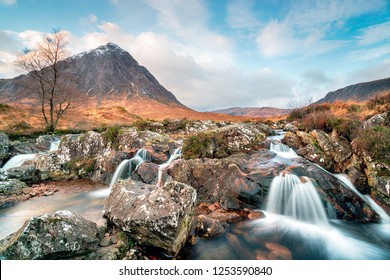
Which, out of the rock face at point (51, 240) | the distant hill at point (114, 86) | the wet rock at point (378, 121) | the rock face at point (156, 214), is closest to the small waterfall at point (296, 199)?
the rock face at point (156, 214)

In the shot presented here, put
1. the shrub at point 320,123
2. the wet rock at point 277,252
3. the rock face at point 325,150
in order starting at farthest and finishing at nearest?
the shrub at point 320,123, the rock face at point 325,150, the wet rock at point 277,252

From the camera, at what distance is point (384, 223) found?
24.7ft

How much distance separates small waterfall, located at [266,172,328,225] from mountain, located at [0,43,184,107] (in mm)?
127437

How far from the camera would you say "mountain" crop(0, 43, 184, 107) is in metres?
132

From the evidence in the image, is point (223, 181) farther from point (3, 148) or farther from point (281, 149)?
point (3, 148)

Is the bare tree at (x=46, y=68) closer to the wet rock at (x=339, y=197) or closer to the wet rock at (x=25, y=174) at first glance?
the wet rock at (x=25, y=174)

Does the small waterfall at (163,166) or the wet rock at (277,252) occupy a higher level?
the small waterfall at (163,166)

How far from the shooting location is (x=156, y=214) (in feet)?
16.8

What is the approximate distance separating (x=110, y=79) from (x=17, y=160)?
157m

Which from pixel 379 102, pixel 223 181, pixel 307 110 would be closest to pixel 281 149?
pixel 223 181

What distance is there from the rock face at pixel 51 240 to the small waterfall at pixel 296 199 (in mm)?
6894

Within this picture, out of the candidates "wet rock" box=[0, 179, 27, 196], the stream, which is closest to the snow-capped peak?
"wet rock" box=[0, 179, 27, 196]

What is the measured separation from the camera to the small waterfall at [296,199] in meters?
7.81

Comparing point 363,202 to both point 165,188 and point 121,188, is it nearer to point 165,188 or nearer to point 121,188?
point 165,188
